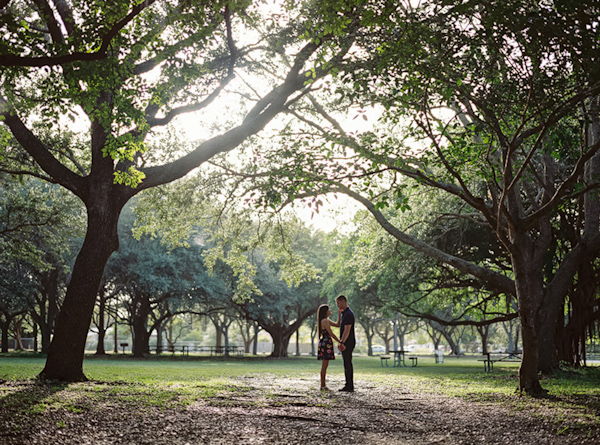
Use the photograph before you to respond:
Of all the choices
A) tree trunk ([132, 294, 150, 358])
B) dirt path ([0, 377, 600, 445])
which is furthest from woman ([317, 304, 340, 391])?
tree trunk ([132, 294, 150, 358])

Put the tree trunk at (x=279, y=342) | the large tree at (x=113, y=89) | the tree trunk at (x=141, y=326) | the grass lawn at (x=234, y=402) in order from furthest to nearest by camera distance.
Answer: the tree trunk at (x=279, y=342)
the tree trunk at (x=141, y=326)
the large tree at (x=113, y=89)
the grass lawn at (x=234, y=402)

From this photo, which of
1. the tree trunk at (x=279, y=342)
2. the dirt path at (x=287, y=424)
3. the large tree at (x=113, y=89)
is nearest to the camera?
the dirt path at (x=287, y=424)

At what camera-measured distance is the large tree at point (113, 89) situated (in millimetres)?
8797

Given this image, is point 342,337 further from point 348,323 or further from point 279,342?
point 279,342

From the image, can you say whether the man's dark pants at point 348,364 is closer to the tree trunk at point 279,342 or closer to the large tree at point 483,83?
the large tree at point 483,83

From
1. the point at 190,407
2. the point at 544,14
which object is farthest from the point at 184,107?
the point at 544,14

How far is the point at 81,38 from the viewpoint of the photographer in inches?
339

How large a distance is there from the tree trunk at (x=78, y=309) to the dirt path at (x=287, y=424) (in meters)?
2.75

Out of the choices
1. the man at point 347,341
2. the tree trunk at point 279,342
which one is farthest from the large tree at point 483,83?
the tree trunk at point 279,342

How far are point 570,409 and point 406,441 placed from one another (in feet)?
12.5

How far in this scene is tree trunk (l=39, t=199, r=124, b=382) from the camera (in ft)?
34.0

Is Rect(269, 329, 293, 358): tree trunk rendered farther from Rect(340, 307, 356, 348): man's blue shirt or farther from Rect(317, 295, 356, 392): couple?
Rect(340, 307, 356, 348): man's blue shirt

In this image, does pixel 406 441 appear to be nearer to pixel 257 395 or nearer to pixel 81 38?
pixel 257 395

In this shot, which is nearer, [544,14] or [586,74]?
[544,14]
